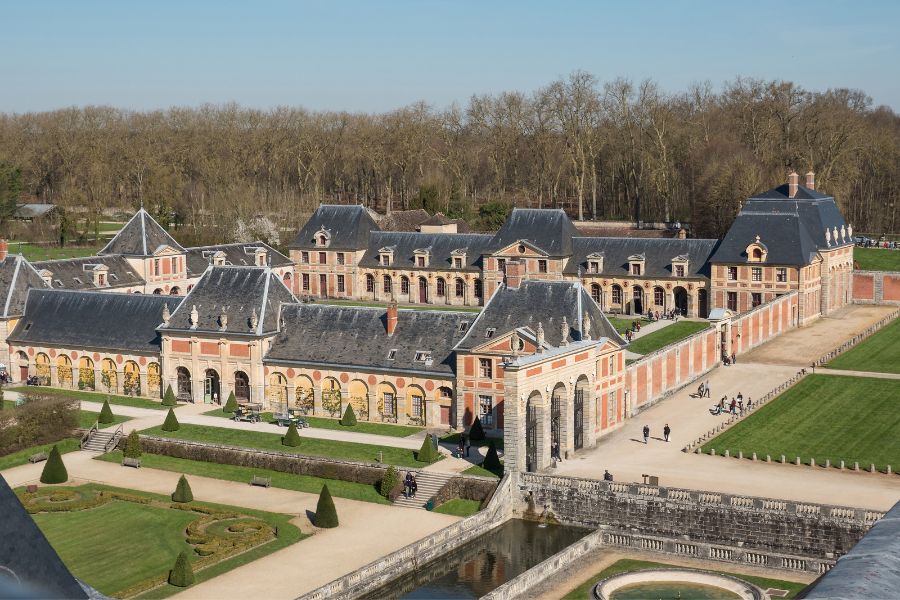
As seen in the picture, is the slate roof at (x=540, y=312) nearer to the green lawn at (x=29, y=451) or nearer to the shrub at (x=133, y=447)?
the shrub at (x=133, y=447)

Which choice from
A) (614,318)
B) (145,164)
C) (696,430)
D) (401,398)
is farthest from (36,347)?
(145,164)

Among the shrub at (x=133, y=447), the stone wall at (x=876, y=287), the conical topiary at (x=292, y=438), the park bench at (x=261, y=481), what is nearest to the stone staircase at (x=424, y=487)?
the park bench at (x=261, y=481)

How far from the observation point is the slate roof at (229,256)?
76.8m

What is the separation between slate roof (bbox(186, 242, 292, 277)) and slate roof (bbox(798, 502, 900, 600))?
72.9 meters

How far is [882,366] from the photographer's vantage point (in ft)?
179

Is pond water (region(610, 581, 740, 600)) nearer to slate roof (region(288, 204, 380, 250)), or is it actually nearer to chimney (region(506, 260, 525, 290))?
chimney (region(506, 260, 525, 290))

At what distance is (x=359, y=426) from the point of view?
148 feet

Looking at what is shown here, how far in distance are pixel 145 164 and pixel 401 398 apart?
255 feet

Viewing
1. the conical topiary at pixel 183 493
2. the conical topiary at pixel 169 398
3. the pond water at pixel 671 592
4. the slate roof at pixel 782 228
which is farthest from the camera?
the slate roof at pixel 782 228

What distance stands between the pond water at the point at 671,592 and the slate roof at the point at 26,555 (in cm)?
2514

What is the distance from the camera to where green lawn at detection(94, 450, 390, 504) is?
37.3 metres

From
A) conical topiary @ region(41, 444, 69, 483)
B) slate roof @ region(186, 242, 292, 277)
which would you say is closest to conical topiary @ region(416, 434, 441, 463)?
conical topiary @ region(41, 444, 69, 483)

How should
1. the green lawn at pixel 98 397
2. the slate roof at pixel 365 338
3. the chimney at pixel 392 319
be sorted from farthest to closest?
the green lawn at pixel 98 397 → the chimney at pixel 392 319 → the slate roof at pixel 365 338

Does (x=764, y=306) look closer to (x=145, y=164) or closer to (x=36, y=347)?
(x=36, y=347)
